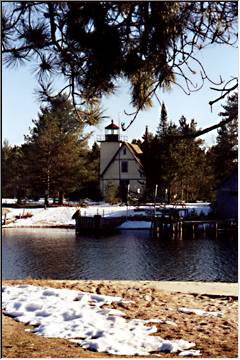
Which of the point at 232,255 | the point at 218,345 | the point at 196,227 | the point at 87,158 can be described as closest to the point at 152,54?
the point at 87,158

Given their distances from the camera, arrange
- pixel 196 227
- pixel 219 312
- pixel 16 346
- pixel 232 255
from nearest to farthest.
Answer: pixel 16 346, pixel 219 312, pixel 232 255, pixel 196 227

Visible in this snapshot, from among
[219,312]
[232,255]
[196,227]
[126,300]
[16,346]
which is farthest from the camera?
[196,227]

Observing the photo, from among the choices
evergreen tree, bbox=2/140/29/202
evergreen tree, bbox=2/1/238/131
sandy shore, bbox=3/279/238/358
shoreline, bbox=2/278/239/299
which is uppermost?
evergreen tree, bbox=2/1/238/131

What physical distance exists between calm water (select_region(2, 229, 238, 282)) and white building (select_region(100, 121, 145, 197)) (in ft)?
12.5

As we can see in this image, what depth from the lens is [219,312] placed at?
4066 millimetres

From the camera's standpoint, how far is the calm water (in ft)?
28.6

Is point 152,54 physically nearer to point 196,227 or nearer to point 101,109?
point 101,109

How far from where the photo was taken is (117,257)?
1068 centimetres

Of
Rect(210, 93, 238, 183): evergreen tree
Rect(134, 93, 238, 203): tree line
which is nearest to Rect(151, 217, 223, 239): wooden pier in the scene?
Rect(134, 93, 238, 203): tree line

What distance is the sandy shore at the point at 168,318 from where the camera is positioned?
2.85 metres

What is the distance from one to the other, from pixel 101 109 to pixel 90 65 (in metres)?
0.42

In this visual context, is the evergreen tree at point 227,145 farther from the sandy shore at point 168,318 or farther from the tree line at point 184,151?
the sandy shore at point 168,318

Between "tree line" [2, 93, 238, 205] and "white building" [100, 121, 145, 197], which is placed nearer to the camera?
"tree line" [2, 93, 238, 205]

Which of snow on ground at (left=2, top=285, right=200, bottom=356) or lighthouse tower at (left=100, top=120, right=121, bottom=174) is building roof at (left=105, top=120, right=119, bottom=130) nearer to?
lighthouse tower at (left=100, top=120, right=121, bottom=174)
